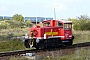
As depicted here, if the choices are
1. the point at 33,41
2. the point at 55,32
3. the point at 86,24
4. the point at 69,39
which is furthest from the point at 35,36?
the point at 86,24

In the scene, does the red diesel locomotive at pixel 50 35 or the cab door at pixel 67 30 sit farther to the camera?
the cab door at pixel 67 30

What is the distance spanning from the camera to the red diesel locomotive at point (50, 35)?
65.6ft

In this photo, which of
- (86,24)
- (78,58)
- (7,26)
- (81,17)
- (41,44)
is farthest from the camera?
(7,26)

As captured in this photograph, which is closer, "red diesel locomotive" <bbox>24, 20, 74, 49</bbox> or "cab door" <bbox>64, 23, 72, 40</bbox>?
"red diesel locomotive" <bbox>24, 20, 74, 49</bbox>

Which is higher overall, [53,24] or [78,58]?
[53,24]

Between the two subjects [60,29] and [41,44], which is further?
[60,29]

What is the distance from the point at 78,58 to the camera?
1241 cm

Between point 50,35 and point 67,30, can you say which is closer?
point 50,35

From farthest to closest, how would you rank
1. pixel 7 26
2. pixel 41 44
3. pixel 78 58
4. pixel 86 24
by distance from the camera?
pixel 7 26, pixel 86 24, pixel 41 44, pixel 78 58

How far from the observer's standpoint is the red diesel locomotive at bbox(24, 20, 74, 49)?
20.0 m

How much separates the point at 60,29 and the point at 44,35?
2394 millimetres

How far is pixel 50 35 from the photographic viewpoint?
825 inches

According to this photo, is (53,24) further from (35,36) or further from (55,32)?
(35,36)

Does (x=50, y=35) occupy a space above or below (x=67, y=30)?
below
